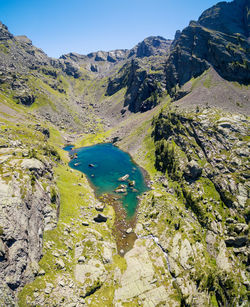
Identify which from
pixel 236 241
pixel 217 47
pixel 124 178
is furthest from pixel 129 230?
pixel 217 47

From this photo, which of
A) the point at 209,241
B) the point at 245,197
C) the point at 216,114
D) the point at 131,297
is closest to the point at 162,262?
the point at 131,297

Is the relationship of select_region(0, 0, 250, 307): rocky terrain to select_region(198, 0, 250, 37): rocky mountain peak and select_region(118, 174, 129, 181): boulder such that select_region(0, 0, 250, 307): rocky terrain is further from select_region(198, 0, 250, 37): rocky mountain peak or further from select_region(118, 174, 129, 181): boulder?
select_region(198, 0, 250, 37): rocky mountain peak

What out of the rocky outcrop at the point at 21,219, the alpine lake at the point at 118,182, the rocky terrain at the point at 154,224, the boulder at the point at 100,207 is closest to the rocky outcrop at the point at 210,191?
the rocky terrain at the point at 154,224

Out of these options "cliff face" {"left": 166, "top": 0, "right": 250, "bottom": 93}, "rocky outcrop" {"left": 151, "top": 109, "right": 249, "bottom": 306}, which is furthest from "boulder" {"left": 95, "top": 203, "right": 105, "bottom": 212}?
"cliff face" {"left": 166, "top": 0, "right": 250, "bottom": 93}

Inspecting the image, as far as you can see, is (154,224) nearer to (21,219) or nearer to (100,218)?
(100,218)

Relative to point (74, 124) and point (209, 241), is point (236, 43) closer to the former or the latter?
point (209, 241)

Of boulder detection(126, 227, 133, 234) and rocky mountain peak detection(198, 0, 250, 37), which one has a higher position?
rocky mountain peak detection(198, 0, 250, 37)

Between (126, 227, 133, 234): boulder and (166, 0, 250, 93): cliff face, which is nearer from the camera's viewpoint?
(126, 227, 133, 234): boulder

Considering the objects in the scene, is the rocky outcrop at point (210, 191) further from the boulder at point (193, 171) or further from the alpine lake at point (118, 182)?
the alpine lake at point (118, 182)

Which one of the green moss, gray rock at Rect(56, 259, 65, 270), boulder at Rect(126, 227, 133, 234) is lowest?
the green moss
